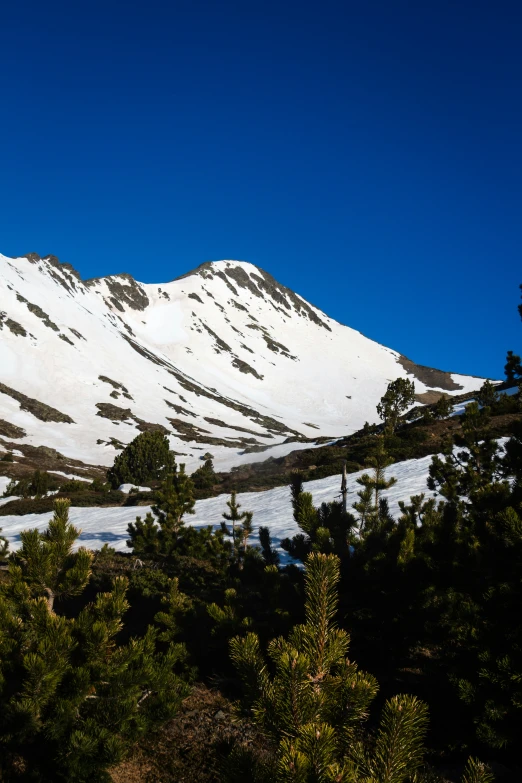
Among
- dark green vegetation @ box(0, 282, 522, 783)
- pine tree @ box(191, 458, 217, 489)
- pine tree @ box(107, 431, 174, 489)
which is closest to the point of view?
dark green vegetation @ box(0, 282, 522, 783)

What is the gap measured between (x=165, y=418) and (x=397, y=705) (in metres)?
73.4

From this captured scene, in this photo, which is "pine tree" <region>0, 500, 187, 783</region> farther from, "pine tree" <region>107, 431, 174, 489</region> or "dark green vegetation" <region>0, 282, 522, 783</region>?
"pine tree" <region>107, 431, 174, 489</region>

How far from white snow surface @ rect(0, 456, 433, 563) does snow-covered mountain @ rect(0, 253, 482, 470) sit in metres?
19.8

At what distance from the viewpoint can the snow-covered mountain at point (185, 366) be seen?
63384 millimetres

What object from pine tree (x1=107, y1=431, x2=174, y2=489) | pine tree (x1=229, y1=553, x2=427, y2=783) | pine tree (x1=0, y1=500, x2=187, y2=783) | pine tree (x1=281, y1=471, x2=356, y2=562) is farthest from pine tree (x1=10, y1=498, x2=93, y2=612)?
pine tree (x1=107, y1=431, x2=174, y2=489)

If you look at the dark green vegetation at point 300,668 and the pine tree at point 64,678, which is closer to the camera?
the dark green vegetation at point 300,668

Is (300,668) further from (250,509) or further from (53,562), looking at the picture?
(250,509)

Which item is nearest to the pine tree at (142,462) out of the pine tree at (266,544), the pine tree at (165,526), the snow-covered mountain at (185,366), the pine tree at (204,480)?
the pine tree at (204,480)

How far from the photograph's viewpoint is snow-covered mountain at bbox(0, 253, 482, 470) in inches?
2495

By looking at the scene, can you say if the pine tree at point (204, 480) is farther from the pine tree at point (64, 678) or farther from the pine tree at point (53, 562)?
the pine tree at point (64, 678)

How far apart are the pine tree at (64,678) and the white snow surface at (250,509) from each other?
1019cm

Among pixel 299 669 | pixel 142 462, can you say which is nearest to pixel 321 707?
pixel 299 669

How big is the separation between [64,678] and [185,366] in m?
111

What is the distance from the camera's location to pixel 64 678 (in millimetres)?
3799
